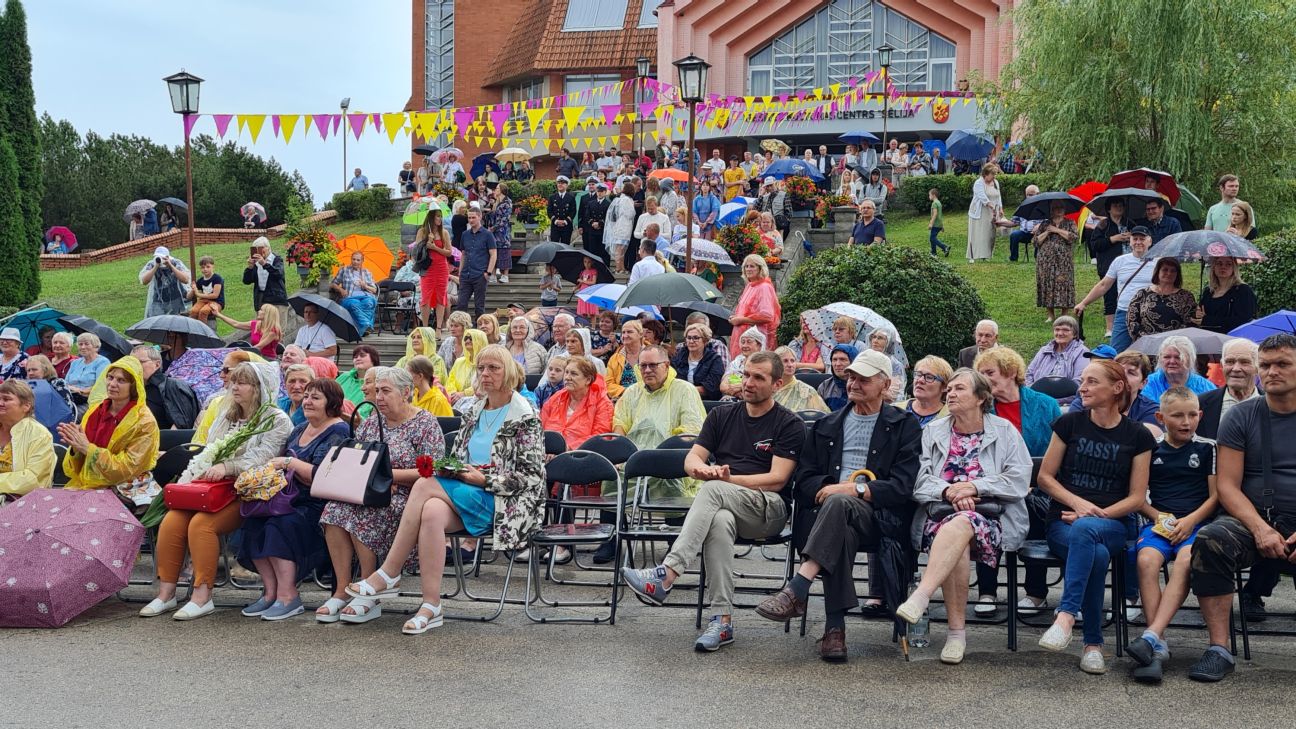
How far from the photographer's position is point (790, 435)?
7.54 meters

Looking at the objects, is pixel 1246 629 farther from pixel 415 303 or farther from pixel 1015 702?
pixel 415 303

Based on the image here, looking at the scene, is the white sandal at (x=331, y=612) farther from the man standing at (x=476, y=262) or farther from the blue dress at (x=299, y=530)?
the man standing at (x=476, y=262)

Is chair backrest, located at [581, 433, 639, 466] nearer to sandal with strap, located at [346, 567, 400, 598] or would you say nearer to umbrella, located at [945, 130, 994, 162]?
sandal with strap, located at [346, 567, 400, 598]

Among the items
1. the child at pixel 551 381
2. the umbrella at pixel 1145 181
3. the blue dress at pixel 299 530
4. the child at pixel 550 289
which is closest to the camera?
the blue dress at pixel 299 530

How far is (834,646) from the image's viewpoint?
6785 mm

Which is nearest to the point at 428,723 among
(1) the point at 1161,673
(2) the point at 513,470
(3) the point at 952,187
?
(2) the point at 513,470

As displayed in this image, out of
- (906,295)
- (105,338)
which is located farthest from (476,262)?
(906,295)

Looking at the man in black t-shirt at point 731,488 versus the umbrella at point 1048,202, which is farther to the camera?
the umbrella at point 1048,202

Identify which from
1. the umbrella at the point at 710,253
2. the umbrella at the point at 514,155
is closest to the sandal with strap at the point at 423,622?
the umbrella at the point at 710,253

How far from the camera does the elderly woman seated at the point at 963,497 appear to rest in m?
6.79

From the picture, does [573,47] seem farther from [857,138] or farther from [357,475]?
[357,475]

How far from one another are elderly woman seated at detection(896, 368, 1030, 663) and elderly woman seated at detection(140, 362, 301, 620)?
3.66 metres

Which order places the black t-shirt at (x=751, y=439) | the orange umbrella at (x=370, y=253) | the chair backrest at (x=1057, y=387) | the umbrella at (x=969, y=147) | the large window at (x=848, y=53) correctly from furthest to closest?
the large window at (x=848, y=53) → the umbrella at (x=969, y=147) → the orange umbrella at (x=370, y=253) → the chair backrest at (x=1057, y=387) → the black t-shirt at (x=751, y=439)

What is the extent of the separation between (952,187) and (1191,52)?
8.58 m
